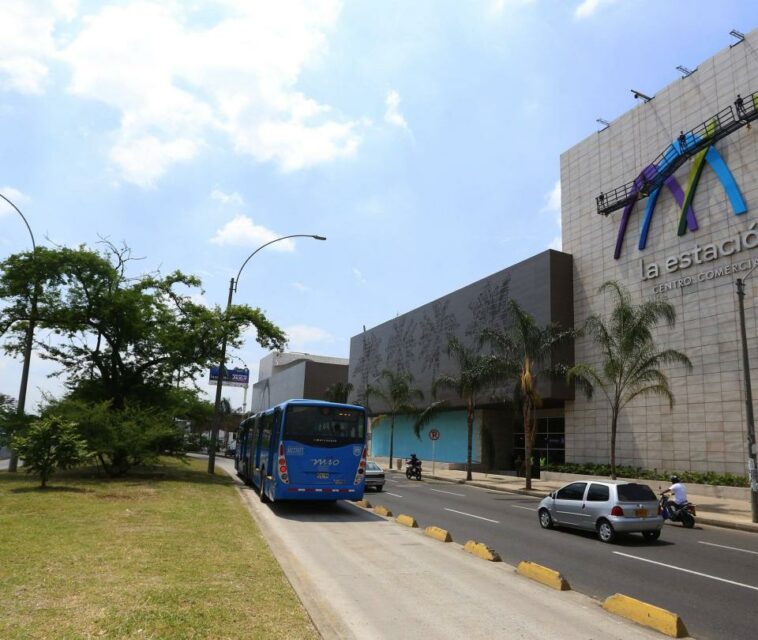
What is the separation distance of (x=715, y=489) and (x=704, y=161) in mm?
16279

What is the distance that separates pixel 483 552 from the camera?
1028cm

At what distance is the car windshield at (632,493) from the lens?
13.6 metres

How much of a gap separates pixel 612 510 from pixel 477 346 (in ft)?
94.2

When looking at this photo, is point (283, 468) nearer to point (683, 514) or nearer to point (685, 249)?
point (683, 514)

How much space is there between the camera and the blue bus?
15484 mm

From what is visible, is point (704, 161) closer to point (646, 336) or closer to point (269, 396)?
point (646, 336)

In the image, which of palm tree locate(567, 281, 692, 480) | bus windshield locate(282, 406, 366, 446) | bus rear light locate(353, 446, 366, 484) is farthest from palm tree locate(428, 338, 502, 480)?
bus rear light locate(353, 446, 366, 484)

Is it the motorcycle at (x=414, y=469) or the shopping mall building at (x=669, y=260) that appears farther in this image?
the motorcycle at (x=414, y=469)

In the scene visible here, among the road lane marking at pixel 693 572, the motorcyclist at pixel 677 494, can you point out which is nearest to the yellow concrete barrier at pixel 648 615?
the road lane marking at pixel 693 572

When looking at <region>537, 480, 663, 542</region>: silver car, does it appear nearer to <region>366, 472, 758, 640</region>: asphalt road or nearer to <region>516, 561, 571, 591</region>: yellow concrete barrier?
<region>366, 472, 758, 640</region>: asphalt road

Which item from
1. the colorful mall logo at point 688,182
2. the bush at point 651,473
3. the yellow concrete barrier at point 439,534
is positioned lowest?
the yellow concrete barrier at point 439,534

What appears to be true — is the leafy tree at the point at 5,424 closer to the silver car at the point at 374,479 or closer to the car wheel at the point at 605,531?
the silver car at the point at 374,479

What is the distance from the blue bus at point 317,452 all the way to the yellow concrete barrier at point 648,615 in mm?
9533

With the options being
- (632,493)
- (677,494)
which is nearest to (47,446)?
(632,493)
